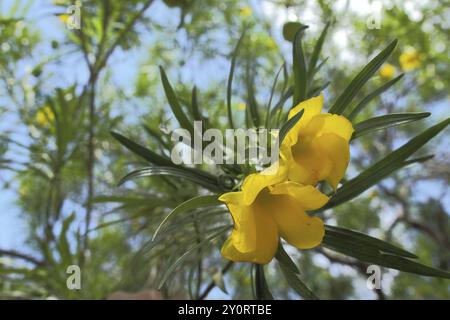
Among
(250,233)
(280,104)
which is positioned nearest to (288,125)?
(250,233)

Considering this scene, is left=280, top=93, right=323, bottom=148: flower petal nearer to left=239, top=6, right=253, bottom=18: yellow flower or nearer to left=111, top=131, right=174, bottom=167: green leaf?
left=111, top=131, right=174, bottom=167: green leaf

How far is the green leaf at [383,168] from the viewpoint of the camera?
97 centimetres

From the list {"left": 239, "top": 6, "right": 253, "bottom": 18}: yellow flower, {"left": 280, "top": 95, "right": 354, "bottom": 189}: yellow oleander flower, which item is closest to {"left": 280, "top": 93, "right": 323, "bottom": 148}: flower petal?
{"left": 280, "top": 95, "right": 354, "bottom": 189}: yellow oleander flower

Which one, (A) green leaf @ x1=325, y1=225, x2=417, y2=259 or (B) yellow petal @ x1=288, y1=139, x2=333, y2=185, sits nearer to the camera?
(B) yellow petal @ x1=288, y1=139, x2=333, y2=185

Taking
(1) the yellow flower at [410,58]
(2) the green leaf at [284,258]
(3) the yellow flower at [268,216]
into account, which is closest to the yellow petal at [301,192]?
(3) the yellow flower at [268,216]

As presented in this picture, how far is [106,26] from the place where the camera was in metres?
1.75

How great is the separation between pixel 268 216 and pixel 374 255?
25 centimetres

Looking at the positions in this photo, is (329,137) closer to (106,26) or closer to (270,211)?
(270,211)

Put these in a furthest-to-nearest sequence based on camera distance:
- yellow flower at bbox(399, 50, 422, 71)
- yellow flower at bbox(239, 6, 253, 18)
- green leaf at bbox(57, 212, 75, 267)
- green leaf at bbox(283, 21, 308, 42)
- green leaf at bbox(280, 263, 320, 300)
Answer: yellow flower at bbox(399, 50, 422, 71) < yellow flower at bbox(239, 6, 253, 18) < green leaf at bbox(57, 212, 75, 267) < green leaf at bbox(283, 21, 308, 42) < green leaf at bbox(280, 263, 320, 300)

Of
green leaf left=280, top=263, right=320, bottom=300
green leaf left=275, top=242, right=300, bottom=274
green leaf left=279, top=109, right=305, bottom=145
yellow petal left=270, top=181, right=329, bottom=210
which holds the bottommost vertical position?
green leaf left=280, top=263, right=320, bottom=300

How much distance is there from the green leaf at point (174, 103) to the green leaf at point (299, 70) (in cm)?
21

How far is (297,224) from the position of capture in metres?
0.81

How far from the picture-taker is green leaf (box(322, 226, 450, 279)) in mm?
898
